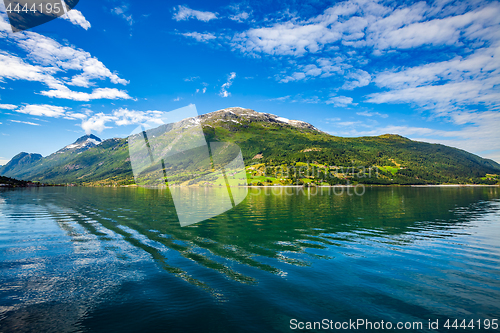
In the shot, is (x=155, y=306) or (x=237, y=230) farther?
(x=237, y=230)

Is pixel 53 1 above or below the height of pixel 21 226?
above

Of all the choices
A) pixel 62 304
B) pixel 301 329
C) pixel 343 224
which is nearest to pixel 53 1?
pixel 62 304

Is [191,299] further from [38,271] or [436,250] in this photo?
[436,250]

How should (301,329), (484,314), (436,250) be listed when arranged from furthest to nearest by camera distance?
(436,250) → (484,314) → (301,329)

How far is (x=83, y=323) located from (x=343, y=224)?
101ft

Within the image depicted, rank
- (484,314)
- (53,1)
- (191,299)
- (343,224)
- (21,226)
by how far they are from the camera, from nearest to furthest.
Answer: (484,314)
(191,299)
(53,1)
(21,226)
(343,224)

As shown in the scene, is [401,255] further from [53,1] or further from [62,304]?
[53,1]

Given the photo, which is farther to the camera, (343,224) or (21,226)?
(343,224)

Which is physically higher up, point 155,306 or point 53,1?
point 53,1

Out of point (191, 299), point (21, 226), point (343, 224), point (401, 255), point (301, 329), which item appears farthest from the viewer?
point (343, 224)

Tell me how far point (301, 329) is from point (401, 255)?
13941 millimetres

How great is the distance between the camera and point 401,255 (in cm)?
1800

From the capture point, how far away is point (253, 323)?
874cm

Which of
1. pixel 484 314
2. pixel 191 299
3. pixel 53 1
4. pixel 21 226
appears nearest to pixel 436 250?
pixel 484 314
